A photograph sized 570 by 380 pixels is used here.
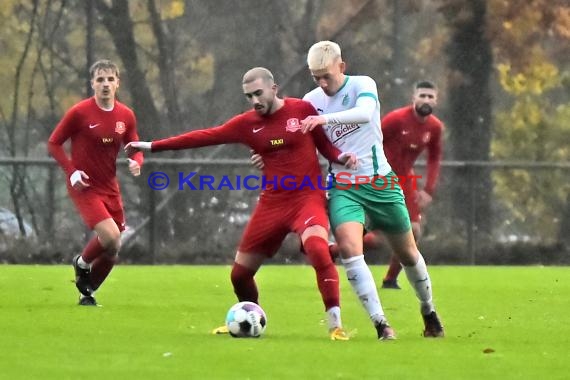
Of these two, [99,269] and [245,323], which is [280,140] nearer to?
[245,323]

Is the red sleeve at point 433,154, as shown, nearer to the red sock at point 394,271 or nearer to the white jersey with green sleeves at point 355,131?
the red sock at point 394,271

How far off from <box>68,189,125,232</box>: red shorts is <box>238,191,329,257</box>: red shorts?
314 centimetres

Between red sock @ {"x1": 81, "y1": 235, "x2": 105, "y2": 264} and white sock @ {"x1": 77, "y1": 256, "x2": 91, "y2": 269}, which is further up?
red sock @ {"x1": 81, "y1": 235, "x2": 105, "y2": 264}

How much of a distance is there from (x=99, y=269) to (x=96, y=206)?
53 centimetres

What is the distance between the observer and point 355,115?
30.8 feet

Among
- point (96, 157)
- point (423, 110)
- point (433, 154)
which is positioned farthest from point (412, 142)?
point (96, 157)

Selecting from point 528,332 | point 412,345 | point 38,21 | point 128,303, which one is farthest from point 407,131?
point 38,21

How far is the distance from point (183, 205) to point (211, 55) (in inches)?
83.3

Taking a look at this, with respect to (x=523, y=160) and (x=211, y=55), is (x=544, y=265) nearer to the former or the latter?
(x=523, y=160)

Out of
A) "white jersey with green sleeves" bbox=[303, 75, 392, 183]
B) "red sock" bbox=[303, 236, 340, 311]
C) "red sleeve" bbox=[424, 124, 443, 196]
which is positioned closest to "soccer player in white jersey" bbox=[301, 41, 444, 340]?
"white jersey with green sleeves" bbox=[303, 75, 392, 183]

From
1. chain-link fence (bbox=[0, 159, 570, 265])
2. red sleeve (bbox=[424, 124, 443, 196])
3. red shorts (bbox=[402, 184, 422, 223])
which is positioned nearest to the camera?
red sleeve (bbox=[424, 124, 443, 196])

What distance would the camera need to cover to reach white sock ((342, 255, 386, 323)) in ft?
30.5

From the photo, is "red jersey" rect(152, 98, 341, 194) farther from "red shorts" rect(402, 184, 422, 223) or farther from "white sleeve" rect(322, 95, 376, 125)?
"red shorts" rect(402, 184, 422, 223)

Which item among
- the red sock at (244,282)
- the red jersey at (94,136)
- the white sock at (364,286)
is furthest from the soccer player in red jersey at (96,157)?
the white sock at (364,286)
